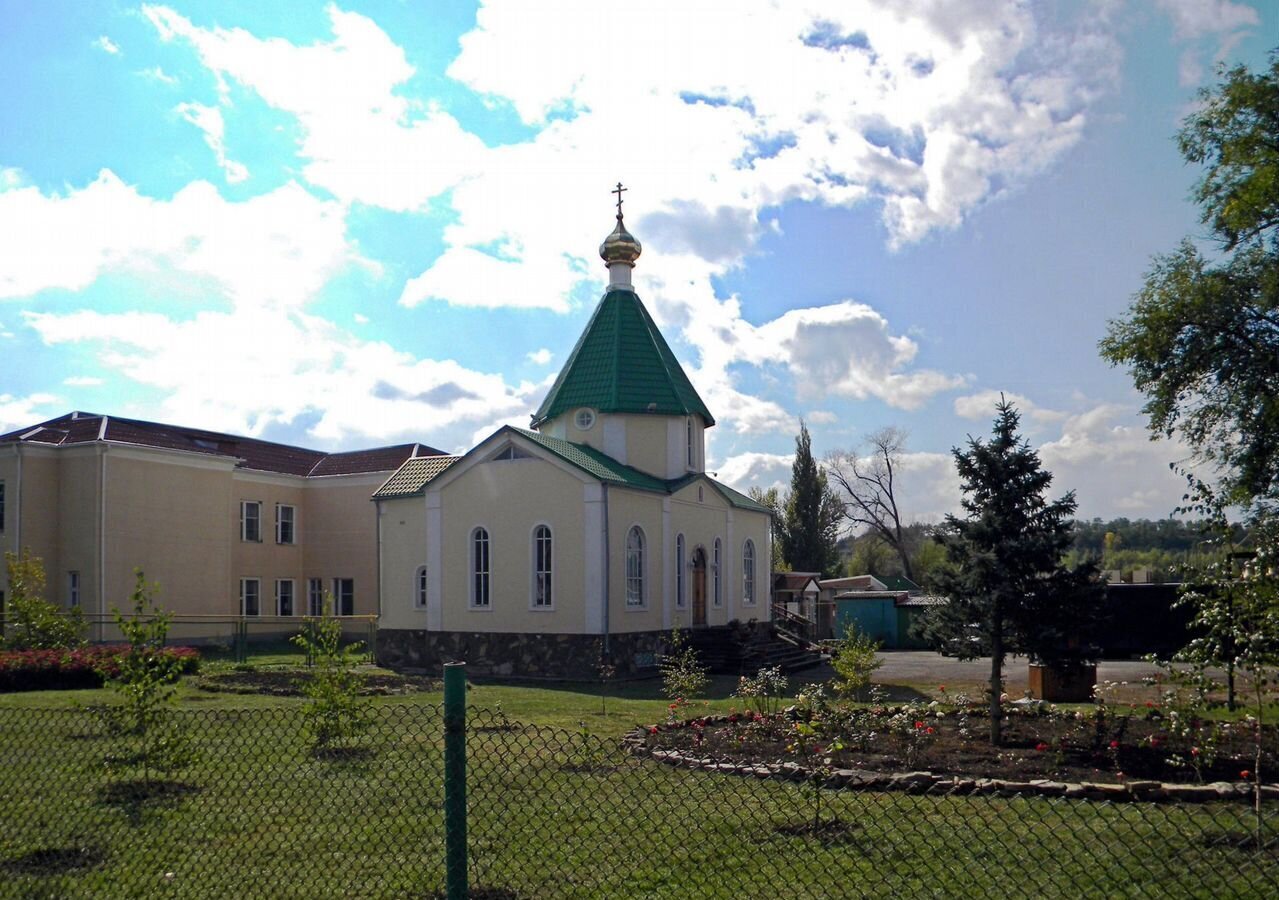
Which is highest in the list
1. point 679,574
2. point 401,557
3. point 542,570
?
point 401,557

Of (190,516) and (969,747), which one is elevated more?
(190,516)

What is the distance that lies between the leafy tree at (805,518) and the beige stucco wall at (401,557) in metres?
32.0

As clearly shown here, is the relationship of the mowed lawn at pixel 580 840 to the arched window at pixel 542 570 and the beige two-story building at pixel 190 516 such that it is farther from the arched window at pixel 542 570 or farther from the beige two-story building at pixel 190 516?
the beige two-story building at pixel 190 516

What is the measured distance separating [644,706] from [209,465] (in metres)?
23.1

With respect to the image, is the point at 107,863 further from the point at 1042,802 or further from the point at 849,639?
the point at 849,639

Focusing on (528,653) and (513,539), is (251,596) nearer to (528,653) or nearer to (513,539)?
(513,539)

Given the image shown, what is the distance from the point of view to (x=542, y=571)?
23.7m

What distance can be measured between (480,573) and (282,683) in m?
5.49

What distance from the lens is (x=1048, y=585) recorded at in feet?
38.2

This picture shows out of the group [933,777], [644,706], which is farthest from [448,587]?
[933,777]

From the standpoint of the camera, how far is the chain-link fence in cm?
593

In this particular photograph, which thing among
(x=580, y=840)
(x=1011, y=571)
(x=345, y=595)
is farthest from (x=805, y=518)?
(x=580, y=840)

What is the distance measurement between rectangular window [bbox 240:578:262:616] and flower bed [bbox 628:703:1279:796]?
1159 inches

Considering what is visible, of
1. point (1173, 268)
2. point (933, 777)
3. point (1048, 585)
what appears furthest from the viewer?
point (1173, 268)
